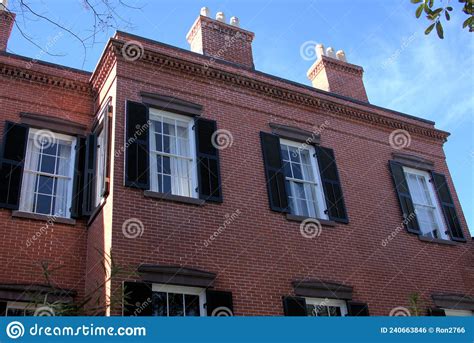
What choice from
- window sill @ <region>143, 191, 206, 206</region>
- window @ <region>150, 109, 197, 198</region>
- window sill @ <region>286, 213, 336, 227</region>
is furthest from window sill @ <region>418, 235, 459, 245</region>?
window @ <region>150, 109, 197, 198</region>

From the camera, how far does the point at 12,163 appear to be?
32.8 feet

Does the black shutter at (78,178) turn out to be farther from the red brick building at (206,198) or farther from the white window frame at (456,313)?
the white window frame at (456,313)

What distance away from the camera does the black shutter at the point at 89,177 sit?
10.2 m

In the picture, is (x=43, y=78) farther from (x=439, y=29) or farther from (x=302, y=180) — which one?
(x=439, y=29)

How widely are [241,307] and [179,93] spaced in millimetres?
4692

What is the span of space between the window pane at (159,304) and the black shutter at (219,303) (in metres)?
0.74

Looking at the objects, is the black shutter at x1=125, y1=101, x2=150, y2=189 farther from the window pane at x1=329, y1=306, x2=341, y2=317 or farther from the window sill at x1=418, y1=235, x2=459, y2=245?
the window sill at x1=418, y1=235, x2=459, y2=245

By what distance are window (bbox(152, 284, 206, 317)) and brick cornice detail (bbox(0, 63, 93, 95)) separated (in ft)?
16.9

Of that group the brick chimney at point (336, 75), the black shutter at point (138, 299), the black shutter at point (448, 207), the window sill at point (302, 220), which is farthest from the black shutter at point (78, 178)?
the black shutter at point (448, 207)

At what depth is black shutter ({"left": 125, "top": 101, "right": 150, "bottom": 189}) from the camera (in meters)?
9.62

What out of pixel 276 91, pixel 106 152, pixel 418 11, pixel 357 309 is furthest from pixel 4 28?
pixel 418 11

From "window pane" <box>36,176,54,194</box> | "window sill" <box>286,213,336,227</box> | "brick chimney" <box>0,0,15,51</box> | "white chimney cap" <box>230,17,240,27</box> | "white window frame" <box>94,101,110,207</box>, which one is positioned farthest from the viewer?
"white chimney cap" <box>230,17,240,27</box>

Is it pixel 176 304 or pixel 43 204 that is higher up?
pixel 43 204

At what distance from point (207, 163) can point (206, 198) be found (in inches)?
31.8
